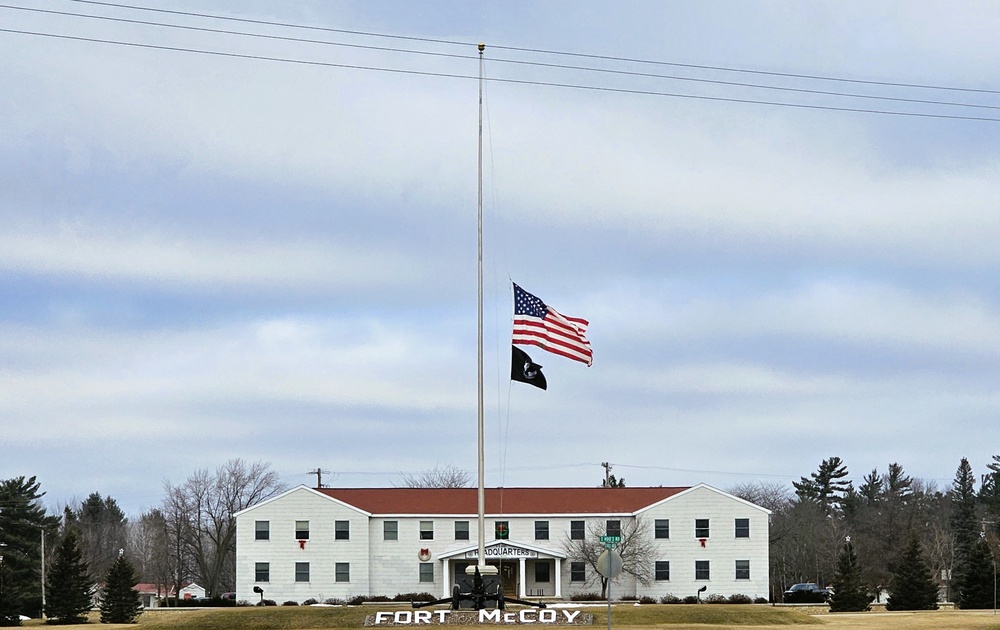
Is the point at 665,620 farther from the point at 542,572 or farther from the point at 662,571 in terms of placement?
the point at 542,572

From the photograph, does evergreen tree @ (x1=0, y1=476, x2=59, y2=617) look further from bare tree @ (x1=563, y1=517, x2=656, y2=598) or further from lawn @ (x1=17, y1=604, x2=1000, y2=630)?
bare tree @ (x1=563, y1=517, x2=656, y2=598)

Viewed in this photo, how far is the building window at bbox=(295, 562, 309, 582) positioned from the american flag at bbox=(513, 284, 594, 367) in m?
39.2

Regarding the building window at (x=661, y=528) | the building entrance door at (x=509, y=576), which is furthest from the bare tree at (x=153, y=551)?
the building window at (x=661, y=528)

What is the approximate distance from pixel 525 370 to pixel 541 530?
37.5m

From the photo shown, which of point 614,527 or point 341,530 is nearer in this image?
point 341,530

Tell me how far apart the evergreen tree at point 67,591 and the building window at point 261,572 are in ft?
54.0

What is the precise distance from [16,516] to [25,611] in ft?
26.1

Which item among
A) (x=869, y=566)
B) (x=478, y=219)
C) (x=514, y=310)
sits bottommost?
(x=869, y=566)

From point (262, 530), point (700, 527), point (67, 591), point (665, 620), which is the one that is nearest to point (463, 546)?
point (262, 530)

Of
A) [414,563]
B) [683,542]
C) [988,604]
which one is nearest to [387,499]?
[414,563]

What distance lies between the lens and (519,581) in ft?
252

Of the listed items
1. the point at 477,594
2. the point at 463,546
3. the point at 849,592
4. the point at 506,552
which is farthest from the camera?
the point at 463,546

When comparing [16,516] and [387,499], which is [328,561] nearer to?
[387,499]

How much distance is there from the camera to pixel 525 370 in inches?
1730
